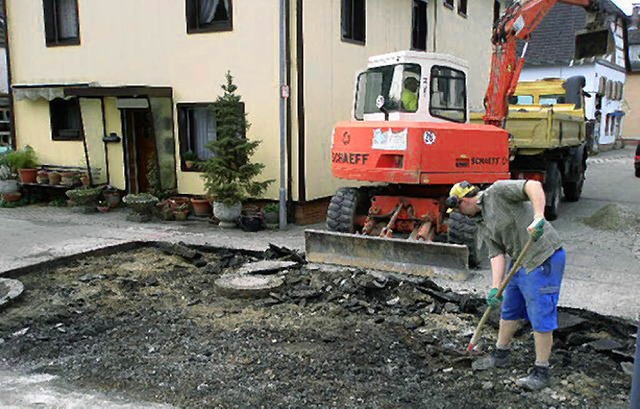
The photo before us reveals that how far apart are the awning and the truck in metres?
9.29

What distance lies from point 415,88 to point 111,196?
26.1 ft

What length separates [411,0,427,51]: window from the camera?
1536cm

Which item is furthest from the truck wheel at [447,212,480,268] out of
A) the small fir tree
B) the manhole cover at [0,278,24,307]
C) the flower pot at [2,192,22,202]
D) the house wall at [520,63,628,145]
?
the house wall at [520,63,628,145]

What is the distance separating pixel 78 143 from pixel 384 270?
9.59 m

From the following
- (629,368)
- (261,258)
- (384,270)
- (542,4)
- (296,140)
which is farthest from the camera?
(296,140)

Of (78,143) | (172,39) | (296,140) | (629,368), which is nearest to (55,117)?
(78,143)

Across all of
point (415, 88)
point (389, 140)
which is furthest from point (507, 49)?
point (389, 140)

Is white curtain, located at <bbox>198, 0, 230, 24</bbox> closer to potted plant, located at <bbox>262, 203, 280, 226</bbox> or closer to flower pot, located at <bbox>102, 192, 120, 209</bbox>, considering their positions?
potted plant, located at <bbox>262, 203, 280, 226</bbox>

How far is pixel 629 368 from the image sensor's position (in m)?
4.75

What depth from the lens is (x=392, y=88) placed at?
8.56 meters

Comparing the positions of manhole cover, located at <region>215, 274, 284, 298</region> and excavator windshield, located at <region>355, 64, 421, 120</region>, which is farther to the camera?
excavator windshield, located at <region>355, 64, 421, 120</region>

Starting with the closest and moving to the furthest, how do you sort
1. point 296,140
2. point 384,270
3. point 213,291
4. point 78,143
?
point 213,291, point 384,270, point 296,140, point 78,143

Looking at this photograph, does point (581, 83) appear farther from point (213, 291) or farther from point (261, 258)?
point (213, 291)

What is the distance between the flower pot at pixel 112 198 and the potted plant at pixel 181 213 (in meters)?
2.19
